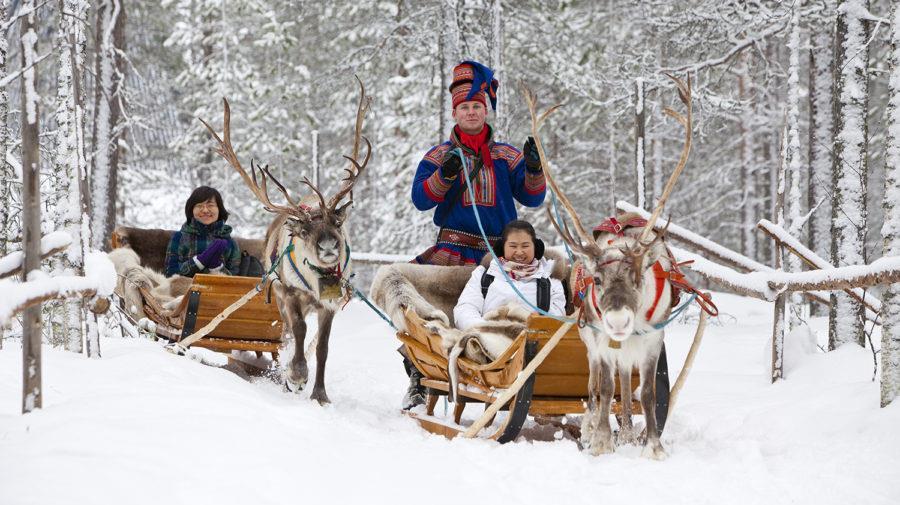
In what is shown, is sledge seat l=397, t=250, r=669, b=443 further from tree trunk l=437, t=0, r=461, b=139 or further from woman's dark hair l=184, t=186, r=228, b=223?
tree trunk l=437, t=0, r=461, b=139

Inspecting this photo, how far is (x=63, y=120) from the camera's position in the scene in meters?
5.97

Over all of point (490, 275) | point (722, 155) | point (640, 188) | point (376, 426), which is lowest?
point (376, 426)

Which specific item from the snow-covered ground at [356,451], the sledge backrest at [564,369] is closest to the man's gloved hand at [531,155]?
the sledge backrest at [564,369]

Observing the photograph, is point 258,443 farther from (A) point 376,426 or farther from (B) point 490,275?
(B) point 490,275

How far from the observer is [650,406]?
4316 mm

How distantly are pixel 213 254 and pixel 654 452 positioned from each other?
509 centimetres

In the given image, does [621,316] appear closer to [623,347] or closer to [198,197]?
[623,347]

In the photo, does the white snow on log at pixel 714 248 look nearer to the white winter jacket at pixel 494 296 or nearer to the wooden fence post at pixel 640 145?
the wooden fence post at pixel 640 145

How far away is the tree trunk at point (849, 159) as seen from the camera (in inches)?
271

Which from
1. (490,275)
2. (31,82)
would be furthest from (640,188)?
(31,82)

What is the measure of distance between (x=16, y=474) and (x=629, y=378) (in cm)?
300

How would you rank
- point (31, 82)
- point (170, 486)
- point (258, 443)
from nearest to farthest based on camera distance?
point (170, 486), point (31, 82), point (258, 443)

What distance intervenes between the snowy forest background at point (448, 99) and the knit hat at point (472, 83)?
8.43 feet

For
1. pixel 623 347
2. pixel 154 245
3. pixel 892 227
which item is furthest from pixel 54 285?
pixel 154 245
